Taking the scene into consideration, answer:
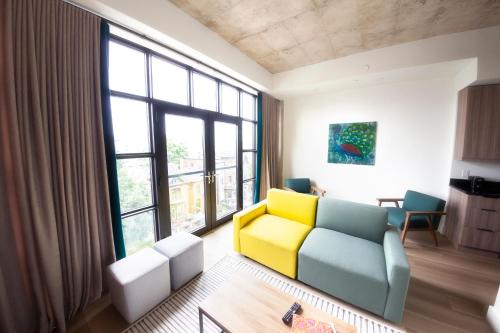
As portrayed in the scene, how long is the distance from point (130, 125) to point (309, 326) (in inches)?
96.8

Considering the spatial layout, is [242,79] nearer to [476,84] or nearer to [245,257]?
[245,257]

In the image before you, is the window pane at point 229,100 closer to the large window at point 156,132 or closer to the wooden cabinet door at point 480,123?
the large window at point 156,132

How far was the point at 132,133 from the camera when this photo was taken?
204 centimetres

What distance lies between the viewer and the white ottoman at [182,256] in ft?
5.95

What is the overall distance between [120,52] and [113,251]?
2132mm

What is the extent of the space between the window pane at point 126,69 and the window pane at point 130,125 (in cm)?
14

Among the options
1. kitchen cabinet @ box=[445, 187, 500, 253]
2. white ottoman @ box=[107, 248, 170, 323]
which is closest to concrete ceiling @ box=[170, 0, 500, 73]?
kitchen cabinet @ box=[445, 187, 500, 253]

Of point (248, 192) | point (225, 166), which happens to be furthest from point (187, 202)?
point (248, 192)

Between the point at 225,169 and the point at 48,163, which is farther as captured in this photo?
the point at 225,169

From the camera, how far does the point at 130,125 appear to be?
6.62 feet

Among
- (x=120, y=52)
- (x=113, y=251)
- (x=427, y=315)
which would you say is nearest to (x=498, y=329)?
(x=427, y=315)

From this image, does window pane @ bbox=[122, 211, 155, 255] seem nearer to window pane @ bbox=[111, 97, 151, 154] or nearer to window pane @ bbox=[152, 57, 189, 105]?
window pane @ bbox=[111, 97, 151, 154]

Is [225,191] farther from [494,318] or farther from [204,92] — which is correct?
[494,318]

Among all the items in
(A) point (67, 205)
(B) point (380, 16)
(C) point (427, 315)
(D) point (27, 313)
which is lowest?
(C) point (427, 315)
